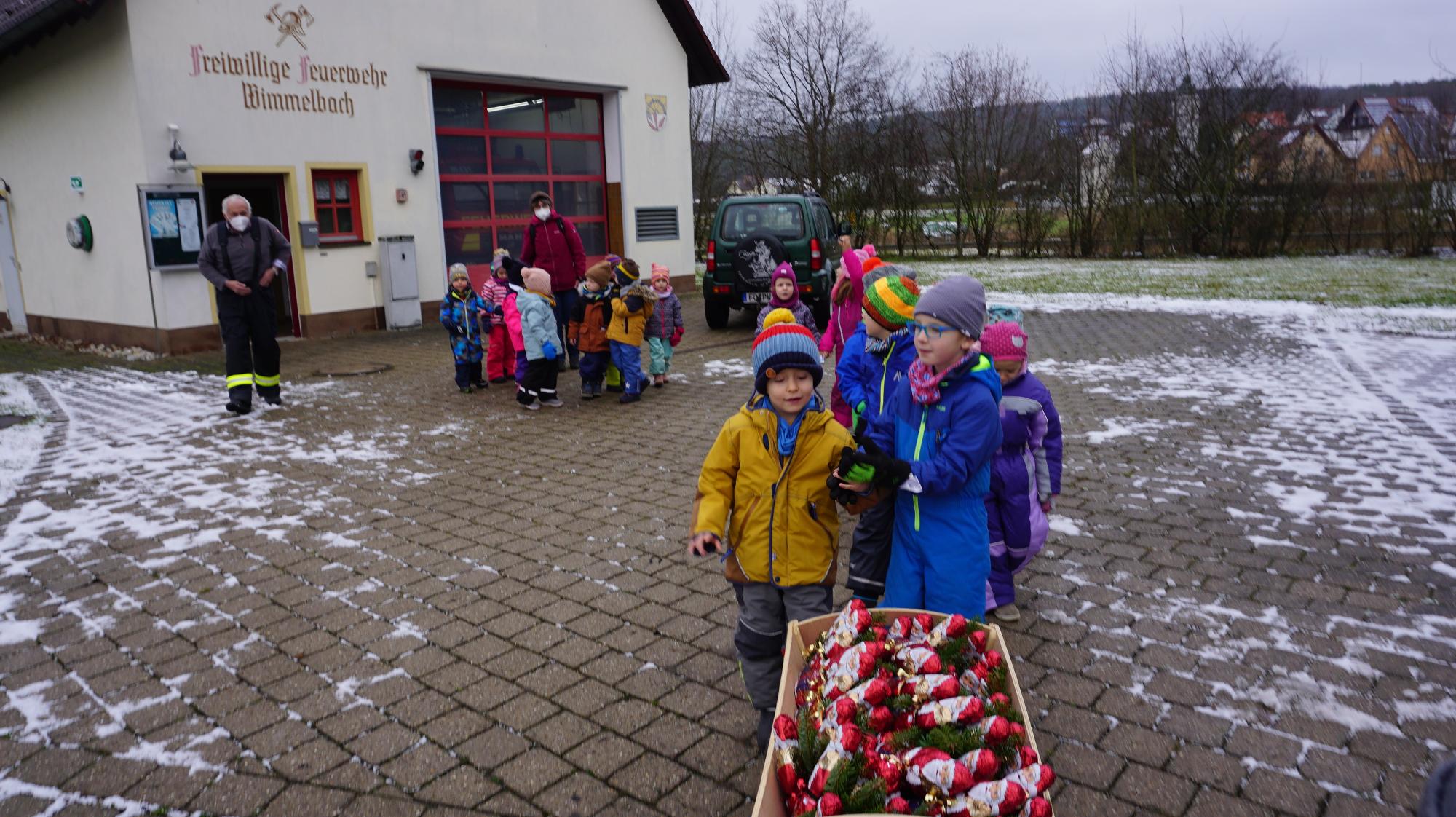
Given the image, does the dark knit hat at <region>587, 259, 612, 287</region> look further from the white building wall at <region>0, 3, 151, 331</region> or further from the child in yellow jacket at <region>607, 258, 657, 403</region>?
the white building wall at <region>0, 3, 151, 331</region>

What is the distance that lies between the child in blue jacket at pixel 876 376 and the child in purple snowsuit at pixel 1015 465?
376 millimetres

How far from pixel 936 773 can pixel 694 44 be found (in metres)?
18.3

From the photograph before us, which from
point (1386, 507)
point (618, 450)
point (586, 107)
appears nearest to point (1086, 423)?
point (1386, 507)

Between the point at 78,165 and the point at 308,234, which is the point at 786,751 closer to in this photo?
the point at 308,234

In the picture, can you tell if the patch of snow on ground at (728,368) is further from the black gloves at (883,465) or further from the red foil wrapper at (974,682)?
the red foil wrapper at (974,682)

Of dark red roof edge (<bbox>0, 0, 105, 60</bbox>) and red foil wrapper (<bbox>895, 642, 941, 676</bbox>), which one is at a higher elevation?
dark red roof edge (<bbox>0, 0, 105, 60</bbox>)

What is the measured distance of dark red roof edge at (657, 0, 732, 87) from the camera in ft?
59.5

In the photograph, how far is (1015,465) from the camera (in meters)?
4.15

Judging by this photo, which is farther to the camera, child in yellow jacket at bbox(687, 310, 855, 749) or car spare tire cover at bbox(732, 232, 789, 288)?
car spare tire cover at bbox(732, 232, 789, 288)

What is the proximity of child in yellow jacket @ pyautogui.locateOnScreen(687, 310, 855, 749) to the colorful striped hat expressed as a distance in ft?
3.37

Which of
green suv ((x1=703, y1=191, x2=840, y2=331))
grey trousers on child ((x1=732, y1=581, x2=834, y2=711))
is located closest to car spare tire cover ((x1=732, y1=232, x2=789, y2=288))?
green suv ((x1=703, y1=191, x2=840, y2=331))

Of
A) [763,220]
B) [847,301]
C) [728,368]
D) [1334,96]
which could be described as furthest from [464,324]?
[1334,96]

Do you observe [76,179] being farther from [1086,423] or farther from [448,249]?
[1086,423]

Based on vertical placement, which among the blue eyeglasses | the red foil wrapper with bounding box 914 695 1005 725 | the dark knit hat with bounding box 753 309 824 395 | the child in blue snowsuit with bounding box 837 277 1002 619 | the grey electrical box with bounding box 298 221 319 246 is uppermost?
the grey electrical box with bounding box 298 221 319 246
